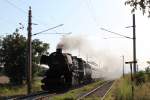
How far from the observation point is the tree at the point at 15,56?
55156 millimetres

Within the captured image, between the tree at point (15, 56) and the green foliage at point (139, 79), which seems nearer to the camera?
the green foliage at point (139, 79)

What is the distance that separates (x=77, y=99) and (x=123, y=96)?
3.39m

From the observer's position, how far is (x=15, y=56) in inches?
2185

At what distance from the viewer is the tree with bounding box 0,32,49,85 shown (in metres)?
55.2

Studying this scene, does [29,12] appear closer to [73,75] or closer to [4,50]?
[73,75]

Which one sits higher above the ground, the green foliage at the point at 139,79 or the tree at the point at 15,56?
the tree at the point at 15,56

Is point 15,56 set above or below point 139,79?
above

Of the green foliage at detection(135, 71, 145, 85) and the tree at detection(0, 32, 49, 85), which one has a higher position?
the tree at detection(0, 32, 49, 85)

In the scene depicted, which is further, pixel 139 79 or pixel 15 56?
pixel 15 56

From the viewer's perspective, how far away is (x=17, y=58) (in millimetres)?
55312

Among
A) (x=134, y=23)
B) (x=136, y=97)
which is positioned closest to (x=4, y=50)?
(x=134, y=23)

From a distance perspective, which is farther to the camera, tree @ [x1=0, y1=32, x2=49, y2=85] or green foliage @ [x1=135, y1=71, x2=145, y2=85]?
tree @ [x1=0, y1=32, x2=49, y2=85]

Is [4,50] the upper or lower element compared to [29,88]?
upper

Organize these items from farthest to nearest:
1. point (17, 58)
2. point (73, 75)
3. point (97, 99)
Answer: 1. point (17, 58)
2. point (73, 75)
3. point (97, 99)
